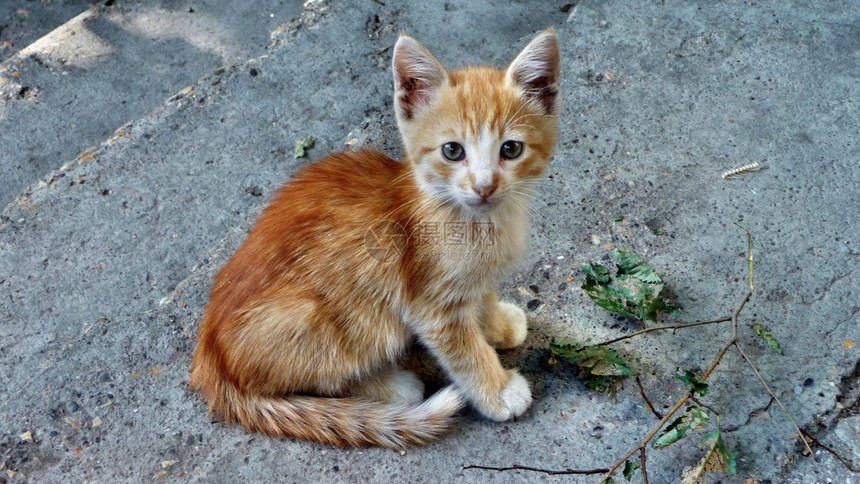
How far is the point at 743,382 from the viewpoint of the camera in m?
2.36

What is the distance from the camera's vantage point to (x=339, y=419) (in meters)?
2.23

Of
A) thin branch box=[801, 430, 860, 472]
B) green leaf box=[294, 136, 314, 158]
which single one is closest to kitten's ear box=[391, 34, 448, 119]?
green leaf box=[294, 136, 314, 158]

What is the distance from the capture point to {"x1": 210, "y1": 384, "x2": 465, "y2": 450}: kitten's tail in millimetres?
2230

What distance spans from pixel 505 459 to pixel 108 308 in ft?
5.52

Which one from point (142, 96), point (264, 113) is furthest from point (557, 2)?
point (142, 96)

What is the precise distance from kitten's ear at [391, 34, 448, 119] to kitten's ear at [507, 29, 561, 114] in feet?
0.73

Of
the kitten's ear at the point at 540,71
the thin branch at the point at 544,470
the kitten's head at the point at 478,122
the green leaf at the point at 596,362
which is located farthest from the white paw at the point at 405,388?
the kitten's ear at the point at 540,71

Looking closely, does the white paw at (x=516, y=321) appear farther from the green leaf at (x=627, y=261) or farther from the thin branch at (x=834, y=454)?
the thin branch at (x=834, y=454)

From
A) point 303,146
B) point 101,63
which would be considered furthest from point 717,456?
point 101,63

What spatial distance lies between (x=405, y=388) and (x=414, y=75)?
104 cm

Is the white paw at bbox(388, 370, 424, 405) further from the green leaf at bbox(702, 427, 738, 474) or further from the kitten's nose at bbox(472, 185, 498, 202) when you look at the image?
the green leaf at bbox(702, 427, 738, 474)

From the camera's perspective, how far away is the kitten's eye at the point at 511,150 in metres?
2.10

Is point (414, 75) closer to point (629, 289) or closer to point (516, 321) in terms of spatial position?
point (516, 321)

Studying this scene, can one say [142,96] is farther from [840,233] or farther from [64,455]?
[840,233]
